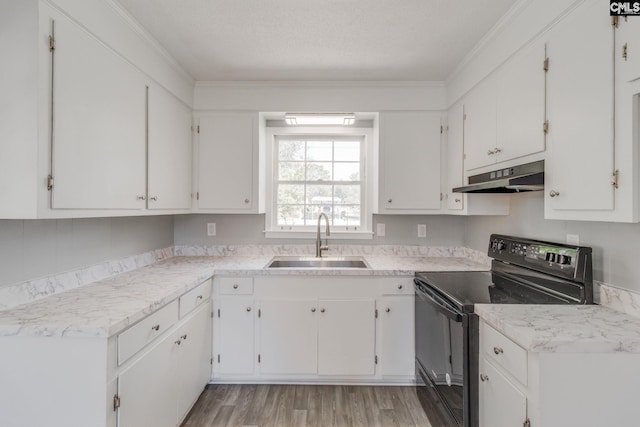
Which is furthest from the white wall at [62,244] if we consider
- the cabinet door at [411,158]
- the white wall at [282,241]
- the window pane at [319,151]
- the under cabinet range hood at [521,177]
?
the under cabinet range hood at [521,177]

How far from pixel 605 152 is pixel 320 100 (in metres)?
1.93

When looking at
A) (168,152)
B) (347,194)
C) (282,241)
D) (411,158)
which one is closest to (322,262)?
(282,241)

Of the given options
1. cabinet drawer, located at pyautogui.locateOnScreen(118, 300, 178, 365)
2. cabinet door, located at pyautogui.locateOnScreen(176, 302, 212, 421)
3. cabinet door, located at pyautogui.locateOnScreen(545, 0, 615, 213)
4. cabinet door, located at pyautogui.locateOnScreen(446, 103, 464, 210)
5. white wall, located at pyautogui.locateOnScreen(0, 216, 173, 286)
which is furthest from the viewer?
cabinet door, located at pyautogui.locateOnScreen(446, 103, 464, 210)

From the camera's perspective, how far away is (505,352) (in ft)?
4.13

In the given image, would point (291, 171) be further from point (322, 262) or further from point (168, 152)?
point (168, 152)

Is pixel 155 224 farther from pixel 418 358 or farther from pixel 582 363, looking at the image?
pixel 582 363

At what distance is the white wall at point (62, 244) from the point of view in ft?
4.61

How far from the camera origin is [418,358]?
7.05 ft

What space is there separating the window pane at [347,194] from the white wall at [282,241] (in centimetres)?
29

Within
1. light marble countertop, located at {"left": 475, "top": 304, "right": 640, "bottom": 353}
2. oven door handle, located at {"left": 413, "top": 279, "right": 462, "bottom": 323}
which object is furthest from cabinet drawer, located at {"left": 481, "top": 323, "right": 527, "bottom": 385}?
oven door handle, located at {"left": 413, "top": 279, "right": 462, "bottom": 323}

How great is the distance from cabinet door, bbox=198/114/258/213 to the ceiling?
394 mm

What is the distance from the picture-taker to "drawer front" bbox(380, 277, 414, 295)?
222cm

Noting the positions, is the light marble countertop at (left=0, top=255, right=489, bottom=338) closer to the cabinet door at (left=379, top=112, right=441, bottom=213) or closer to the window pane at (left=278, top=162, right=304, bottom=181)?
the cabinet door at (left=379, top=112, right=441, bottom=213)

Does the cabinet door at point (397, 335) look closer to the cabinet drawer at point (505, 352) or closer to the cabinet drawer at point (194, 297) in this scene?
the cabinet drawer at point (505, 352)
